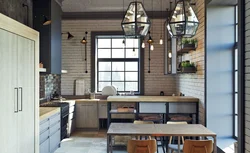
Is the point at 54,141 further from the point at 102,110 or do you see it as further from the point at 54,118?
the point at 102,110

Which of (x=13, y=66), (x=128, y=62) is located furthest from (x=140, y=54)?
(x=13, y=66)

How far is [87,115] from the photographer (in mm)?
7328

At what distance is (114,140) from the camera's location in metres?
5.85

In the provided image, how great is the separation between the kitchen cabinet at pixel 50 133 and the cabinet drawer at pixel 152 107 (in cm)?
177

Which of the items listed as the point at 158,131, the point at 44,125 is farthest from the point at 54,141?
the point at 158,131

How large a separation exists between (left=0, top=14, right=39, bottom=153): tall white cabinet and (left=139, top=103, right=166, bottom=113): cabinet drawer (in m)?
2.30

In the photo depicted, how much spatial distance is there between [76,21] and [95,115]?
2889mm

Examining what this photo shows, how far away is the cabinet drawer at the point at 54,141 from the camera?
16.6ft

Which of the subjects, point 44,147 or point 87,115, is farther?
point 87,115

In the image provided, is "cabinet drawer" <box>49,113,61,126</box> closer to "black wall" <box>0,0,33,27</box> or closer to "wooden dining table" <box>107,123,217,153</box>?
"wooden dining table" <box>107,123,217,153</box>

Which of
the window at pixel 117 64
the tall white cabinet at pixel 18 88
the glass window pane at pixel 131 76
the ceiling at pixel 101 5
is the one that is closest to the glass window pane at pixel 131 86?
the window at pixel 117 64

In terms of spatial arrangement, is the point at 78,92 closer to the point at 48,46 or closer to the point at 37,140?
the point at 48,46

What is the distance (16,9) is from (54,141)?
8.48 feet

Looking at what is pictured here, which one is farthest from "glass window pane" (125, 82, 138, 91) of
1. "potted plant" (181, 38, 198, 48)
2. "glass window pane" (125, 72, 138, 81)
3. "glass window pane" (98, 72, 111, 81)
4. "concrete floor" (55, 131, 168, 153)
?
"potted plant" (181, 38, 198, 48)
